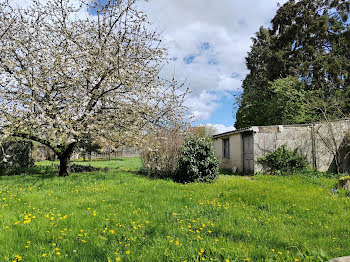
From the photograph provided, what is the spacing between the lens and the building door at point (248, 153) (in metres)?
13.8

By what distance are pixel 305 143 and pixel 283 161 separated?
2.18 meters

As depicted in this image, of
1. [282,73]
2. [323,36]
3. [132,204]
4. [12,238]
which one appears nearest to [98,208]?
[132,204]

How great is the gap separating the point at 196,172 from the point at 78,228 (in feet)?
21.6

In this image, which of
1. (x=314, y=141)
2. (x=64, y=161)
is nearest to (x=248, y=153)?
(x=314, y=141)

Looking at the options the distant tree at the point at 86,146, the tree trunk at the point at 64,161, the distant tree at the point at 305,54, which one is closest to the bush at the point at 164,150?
the distant tree at the point at 86,146

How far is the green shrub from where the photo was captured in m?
10.3

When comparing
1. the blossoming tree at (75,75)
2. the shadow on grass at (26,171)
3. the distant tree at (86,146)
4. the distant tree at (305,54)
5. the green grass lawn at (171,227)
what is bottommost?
the green grass lawn at (171,227)

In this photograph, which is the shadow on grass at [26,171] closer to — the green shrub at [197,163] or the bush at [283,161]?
the green shrub at [197,163]

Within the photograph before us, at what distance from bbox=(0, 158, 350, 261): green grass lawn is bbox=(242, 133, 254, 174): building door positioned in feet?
22.1

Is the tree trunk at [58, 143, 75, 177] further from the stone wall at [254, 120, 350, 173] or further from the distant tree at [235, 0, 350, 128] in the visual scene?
the distant tree at [235, 0, 350, 128]

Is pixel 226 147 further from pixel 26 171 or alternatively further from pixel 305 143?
pixel 26 171

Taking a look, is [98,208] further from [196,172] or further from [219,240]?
[196,172]

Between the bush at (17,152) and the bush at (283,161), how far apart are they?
1322 cm

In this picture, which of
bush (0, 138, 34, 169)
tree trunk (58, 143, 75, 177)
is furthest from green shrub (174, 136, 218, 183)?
bush (0, 138, 34, 169)
